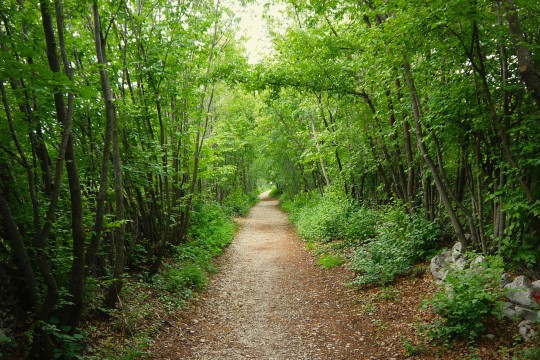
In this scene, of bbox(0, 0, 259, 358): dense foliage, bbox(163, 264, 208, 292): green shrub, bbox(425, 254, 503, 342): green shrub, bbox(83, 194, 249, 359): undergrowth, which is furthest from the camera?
bbox(163, 264, 208, 292): green shrub

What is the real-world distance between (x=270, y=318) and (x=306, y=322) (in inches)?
30.6

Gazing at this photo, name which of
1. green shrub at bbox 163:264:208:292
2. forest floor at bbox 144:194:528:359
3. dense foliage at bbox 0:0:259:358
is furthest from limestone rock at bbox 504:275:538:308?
green shrub at bbox 163:264:208:292

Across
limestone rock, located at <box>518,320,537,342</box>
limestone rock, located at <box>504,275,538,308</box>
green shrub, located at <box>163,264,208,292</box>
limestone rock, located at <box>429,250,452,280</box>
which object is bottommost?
limestone rock, located at <box>518,320,537,342</box>

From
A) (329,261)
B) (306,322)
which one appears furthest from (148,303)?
(329,261)

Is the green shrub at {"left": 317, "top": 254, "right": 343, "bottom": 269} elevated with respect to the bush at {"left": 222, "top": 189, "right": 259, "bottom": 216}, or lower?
lower

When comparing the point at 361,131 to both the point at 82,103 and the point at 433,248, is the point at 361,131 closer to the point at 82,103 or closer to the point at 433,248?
the point at 433,248

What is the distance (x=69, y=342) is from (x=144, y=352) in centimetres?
109

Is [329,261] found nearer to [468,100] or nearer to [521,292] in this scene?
[521,292]

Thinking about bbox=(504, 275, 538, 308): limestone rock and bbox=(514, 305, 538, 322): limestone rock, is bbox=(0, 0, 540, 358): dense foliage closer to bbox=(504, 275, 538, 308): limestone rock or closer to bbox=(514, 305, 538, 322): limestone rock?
bbox=(504, 275, 538, 308): limestone rock

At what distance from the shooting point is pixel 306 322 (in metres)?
6.57

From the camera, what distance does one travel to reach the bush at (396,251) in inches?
297

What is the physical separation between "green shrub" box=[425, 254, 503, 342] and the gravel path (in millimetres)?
1331

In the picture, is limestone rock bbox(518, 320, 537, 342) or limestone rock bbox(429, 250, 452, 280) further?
limestone rock bbox(429, 250, 452, 280)

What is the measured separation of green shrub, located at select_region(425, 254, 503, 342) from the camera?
15.2ft
